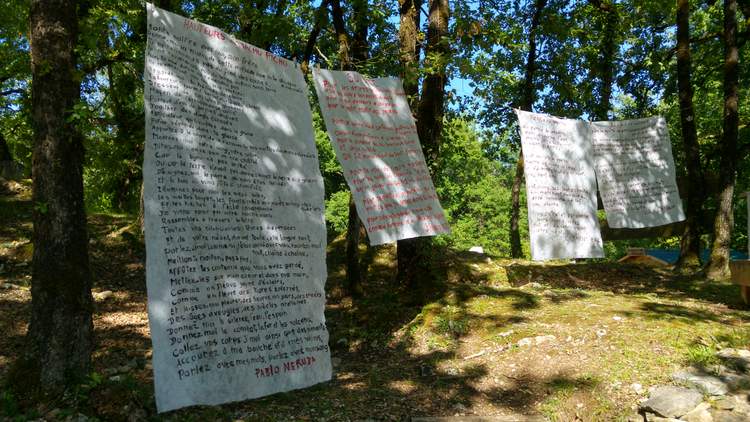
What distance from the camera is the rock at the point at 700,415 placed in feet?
14.0

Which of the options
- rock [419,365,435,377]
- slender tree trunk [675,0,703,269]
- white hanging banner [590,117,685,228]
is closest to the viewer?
rock [419,365,435,377]

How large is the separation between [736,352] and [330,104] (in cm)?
471

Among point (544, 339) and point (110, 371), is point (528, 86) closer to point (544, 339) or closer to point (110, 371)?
point (544, 339)

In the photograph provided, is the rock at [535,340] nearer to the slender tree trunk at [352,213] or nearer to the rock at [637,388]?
the rock at [637,388]

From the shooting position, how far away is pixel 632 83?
18266mm

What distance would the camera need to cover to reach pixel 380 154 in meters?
4.93

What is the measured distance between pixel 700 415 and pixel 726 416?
19 centimetres

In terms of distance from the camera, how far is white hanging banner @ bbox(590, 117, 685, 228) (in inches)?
262

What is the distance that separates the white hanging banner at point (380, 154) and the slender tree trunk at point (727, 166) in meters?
6.83

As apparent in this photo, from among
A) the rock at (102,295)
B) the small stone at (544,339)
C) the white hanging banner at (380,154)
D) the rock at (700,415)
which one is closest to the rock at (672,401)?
the rock at (700,415)

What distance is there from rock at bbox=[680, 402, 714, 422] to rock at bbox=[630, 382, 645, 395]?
41 centimetres

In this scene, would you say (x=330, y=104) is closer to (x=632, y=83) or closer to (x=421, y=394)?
(x=421, y=394)

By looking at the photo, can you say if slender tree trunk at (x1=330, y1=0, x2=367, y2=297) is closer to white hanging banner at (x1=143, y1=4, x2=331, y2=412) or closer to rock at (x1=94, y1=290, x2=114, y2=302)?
rock at (x1=94, y1=290, x2=114, y2=302)

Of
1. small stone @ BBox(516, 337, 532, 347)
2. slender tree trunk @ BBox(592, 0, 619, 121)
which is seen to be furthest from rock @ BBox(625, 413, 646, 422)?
slender tree trunk @ BBox(592, 0, 619, 121)
